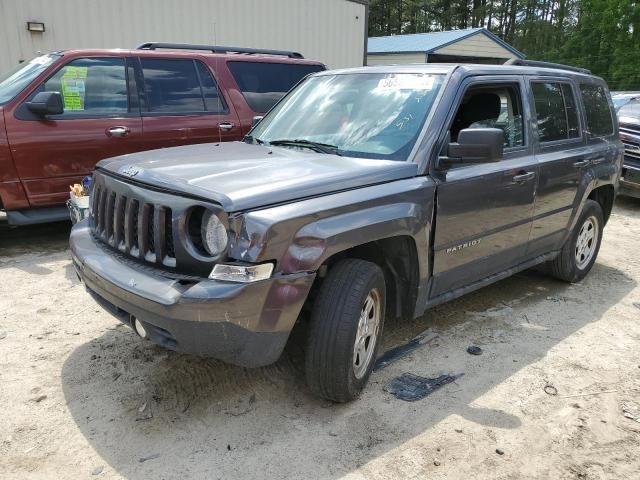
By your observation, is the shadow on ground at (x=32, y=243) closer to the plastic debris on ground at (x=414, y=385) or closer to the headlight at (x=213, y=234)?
the headlight at (x=213, y=234)

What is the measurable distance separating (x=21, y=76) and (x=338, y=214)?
4.53m

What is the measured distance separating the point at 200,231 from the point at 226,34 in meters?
10.2

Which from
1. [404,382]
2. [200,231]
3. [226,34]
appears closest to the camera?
[200,231]

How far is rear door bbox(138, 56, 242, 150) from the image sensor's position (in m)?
6.19

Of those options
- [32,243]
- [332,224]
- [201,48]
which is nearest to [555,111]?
[332,224]

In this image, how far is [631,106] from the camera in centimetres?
1027

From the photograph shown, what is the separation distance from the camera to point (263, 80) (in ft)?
23.0

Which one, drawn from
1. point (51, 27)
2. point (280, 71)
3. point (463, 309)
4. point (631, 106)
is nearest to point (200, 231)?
point (463, 309)

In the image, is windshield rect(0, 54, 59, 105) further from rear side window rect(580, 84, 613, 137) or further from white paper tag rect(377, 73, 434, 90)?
rear side window rect(580, 84, 613, 137)

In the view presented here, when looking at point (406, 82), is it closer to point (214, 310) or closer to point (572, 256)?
point (214, 310)

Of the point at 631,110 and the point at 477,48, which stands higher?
the point at 477,48

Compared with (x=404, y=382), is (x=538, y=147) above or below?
above

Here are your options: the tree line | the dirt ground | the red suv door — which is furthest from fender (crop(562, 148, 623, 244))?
the tree line

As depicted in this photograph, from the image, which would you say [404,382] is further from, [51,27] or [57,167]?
[51,27]
